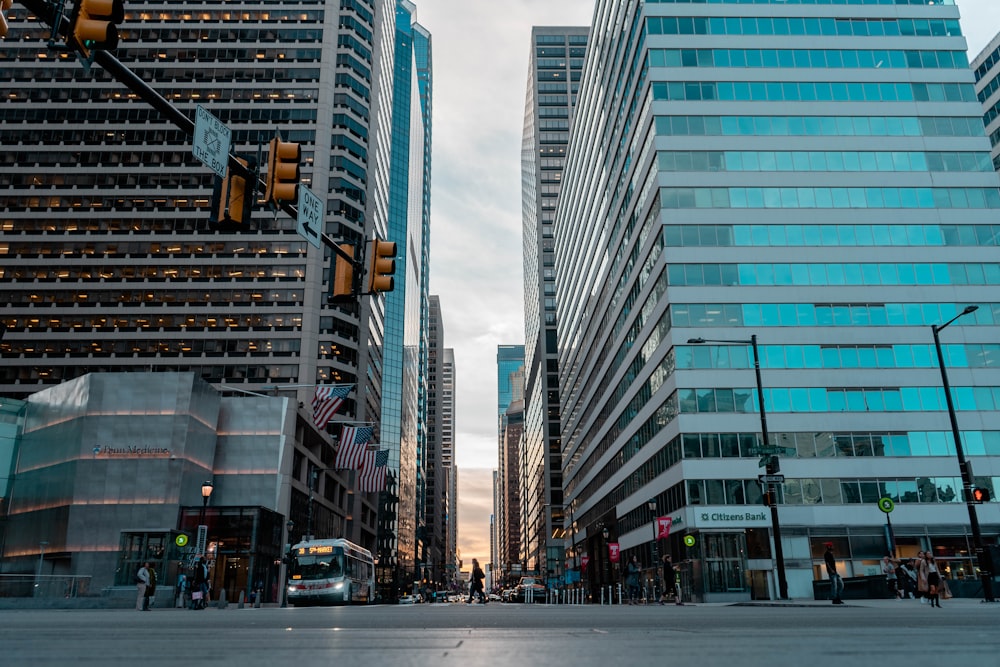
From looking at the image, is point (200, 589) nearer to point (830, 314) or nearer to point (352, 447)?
point (352, 447)

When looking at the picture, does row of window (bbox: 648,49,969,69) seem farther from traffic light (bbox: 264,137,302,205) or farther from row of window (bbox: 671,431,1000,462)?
traffic light (bbox: 264,137,302,205)

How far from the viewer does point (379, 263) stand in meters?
13.3

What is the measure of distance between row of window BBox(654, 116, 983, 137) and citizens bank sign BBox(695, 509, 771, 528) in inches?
1047

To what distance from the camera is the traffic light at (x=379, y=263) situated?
1312 centimetres

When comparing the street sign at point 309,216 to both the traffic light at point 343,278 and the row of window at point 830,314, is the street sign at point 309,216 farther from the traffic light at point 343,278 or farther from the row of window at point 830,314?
the row of window at point 830,314

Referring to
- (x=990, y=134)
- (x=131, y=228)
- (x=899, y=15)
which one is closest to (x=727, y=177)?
(x=899, y=15)

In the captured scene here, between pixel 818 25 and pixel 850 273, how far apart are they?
65.6 ft

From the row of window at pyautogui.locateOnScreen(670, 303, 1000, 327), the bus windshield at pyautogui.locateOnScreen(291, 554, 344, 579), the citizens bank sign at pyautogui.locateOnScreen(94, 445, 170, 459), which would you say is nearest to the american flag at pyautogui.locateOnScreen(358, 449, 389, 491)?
the bus windshield at pyautogui.locateOnScreen(291, 554, 344, 579)

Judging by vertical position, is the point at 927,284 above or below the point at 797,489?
above

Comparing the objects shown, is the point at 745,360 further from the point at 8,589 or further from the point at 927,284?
the point at 8,589

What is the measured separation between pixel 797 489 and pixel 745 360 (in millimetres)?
8739

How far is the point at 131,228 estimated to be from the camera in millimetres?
86062

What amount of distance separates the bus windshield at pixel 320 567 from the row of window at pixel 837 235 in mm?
30037

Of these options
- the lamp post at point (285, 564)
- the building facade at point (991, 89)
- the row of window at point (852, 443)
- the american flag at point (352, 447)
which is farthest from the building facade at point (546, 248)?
the row of window at point (852, 443)
